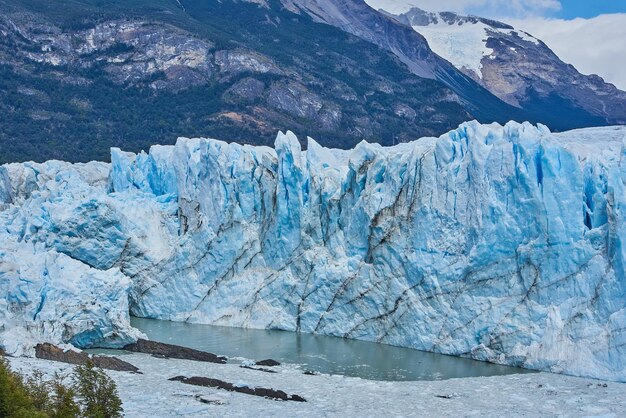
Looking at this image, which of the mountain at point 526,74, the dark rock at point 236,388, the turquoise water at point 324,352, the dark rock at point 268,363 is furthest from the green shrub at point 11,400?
the mountain at point 526,74

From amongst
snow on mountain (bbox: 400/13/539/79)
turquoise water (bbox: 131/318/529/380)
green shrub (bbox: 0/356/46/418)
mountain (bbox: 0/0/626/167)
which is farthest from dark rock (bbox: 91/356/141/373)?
snow on mountain (bbox: 400/13/539/79)

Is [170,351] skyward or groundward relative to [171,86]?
groundward

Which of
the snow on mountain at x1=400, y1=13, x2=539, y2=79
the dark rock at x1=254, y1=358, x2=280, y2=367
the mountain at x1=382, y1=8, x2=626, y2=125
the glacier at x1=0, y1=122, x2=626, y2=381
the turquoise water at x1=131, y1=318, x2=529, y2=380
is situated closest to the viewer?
the turquoise water at x1=131, y1=318, x2=529, y2=380

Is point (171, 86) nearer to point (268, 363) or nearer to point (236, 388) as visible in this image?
point (268, 363)

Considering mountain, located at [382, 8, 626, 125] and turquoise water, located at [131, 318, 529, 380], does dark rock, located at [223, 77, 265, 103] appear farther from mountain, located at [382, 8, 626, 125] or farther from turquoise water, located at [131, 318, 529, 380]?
mountain, located at [382, 8, 626, 125]

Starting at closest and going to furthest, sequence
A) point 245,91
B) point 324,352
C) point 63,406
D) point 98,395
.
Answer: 1. point 63,406
2. point 98,395
3. point 324,352
4. point 245,91

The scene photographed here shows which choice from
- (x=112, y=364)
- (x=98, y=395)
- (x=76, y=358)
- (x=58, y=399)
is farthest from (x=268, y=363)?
(x=58, y=399)

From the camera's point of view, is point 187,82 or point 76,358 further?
point 187,82
